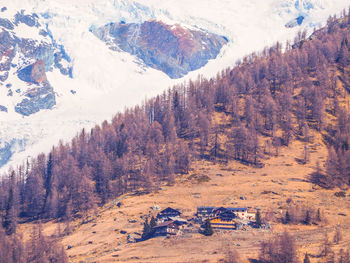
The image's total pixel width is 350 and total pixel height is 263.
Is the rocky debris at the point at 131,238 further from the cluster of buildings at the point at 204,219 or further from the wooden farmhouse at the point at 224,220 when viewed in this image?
the wooden farmhouse at the point at 224,220

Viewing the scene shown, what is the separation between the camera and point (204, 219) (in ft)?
408

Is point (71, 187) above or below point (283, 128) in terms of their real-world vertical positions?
below

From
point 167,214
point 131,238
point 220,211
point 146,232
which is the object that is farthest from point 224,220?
point 131,238

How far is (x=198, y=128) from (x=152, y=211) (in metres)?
57.9

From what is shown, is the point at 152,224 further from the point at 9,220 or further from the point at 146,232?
the point at 9,220

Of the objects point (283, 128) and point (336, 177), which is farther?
point (283, 128)

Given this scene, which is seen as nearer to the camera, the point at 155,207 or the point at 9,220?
the point at 155,207

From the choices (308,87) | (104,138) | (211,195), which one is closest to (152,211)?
(211,195)

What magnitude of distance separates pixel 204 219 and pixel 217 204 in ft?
34.8

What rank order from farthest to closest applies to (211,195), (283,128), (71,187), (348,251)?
(283,128) → (71,187) → (211,195) → (348,251)

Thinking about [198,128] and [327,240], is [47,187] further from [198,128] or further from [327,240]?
[327,240]

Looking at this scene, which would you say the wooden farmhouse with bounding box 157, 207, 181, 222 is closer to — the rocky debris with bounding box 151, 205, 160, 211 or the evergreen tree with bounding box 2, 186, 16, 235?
the rocky debris with bounding box 151, 205, 160, 211

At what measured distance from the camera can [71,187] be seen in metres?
161

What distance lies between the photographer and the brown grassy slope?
10750 cm
